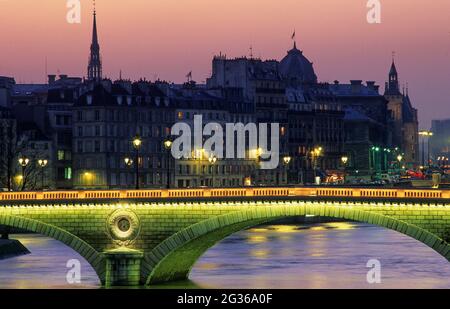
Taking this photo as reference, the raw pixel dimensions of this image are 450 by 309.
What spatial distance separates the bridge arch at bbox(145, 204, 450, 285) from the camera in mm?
82562

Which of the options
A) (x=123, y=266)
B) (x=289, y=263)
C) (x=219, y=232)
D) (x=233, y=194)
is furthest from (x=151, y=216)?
(x=289, y=263)

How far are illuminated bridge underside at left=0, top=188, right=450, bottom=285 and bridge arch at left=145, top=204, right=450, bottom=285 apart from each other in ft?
0.15

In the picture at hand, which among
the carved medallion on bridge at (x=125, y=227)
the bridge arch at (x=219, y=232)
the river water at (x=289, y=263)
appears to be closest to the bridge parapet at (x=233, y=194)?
the bridge arch at (x=219, y=232)

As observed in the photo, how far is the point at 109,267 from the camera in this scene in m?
89.1

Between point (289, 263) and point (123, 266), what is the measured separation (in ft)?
67.4

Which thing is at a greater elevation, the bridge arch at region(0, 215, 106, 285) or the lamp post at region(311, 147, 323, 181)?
the lamp post at region(311, 147, 323, 181)

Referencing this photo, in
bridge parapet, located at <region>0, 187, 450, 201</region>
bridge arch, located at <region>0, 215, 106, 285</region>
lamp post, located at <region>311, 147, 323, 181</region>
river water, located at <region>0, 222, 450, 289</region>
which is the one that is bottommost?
river water, located at <region>0, 222, 450, 289</region>

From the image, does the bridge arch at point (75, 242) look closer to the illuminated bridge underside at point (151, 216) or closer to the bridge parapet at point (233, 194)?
the illuminated bridge underside at point (151, 216)

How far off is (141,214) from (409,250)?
3086cm

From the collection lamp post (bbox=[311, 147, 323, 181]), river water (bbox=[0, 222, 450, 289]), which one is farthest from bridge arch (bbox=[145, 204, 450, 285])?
lamp post (bbox=[311, 147, 323, 181])

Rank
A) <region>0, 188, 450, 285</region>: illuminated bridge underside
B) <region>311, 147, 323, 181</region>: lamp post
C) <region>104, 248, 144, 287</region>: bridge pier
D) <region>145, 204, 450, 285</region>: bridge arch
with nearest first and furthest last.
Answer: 1. <region>145, 204, 450, 285</region>: bridge arch
2. <region>0, 188, 450, 285</region>: illuminated bridge underside
3. <region>104, 248, 144, 287</region>: bridge pier
4. <region>311, 147, 323, 181</region>: lamp post

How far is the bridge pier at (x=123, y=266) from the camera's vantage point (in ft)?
292

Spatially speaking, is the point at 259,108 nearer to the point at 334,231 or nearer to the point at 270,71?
the point at 270,71

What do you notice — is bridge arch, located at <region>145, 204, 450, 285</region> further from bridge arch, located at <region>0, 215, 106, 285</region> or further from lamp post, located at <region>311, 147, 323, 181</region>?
lamp post, located at <region>311, 147, 323, 181</region>
